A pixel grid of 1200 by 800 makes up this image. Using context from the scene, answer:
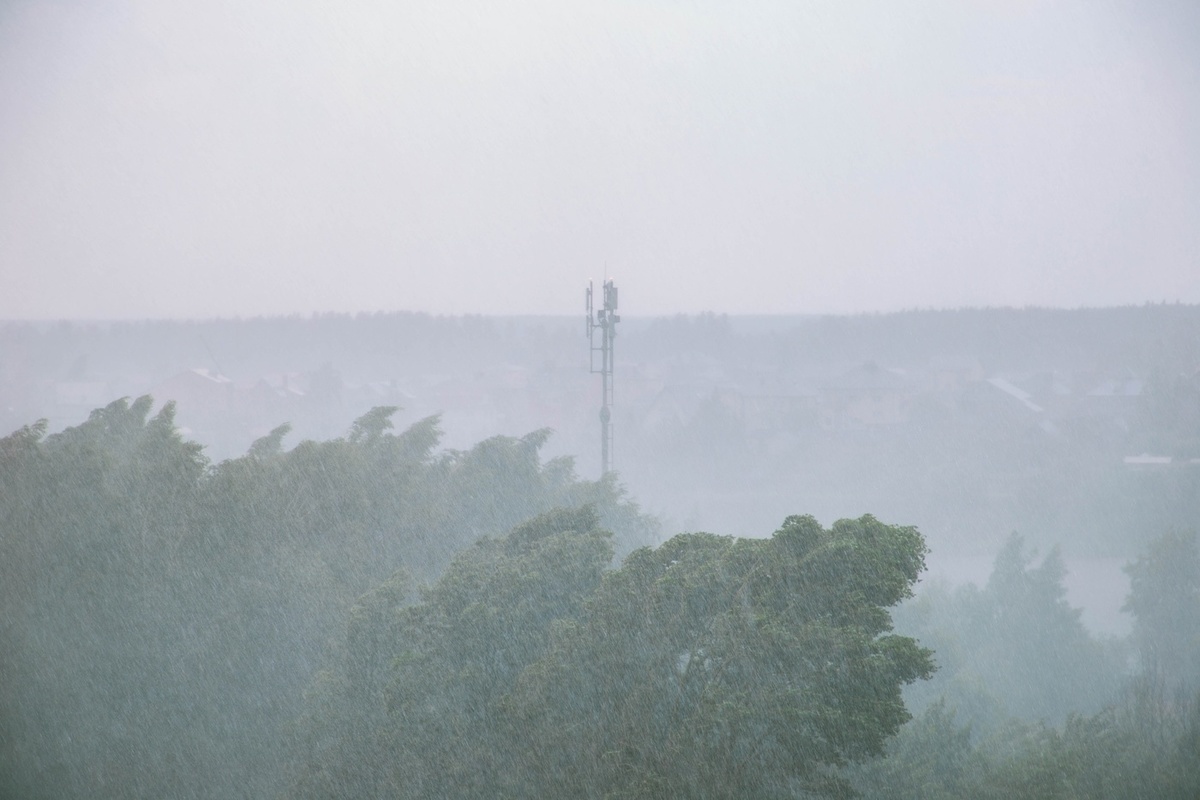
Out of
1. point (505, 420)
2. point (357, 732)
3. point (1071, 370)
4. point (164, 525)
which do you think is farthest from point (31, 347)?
point (1071, 370)

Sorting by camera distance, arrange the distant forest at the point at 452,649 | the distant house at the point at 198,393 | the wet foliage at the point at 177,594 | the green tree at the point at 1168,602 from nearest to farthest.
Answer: the distant forest at the point at 452,649
the wet foliage at the point at 177,594
the green tree at the point at 1168,602
the distant house at the point at 198,393

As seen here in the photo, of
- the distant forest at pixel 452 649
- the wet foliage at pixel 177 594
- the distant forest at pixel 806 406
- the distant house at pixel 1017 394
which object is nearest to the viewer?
the distant forest at pixel 452 649

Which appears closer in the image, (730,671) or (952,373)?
(730,671)

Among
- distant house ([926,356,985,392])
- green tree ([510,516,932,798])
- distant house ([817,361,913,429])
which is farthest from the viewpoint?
distant house ([926,356,985,392])

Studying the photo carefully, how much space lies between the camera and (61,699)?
405 inches

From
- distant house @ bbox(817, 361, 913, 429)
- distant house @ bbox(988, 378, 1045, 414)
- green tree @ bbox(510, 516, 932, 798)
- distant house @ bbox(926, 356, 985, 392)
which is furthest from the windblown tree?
distant house @ bbox(926, 356, 985, 392)

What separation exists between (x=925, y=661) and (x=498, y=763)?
124 inches

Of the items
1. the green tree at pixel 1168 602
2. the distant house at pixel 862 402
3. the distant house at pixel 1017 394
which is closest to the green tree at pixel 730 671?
the green tree at pixel 1168 602

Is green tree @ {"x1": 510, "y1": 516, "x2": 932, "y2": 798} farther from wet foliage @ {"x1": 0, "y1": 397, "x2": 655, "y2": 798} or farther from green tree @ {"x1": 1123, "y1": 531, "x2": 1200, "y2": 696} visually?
green tree @ {"x1": 1123, "y1": 531, "x2": 1200, "y2": 696}

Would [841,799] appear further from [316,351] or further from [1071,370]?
[316,351]

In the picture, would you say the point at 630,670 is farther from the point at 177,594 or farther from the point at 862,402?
the point at 862,402

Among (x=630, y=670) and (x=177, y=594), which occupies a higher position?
(x=630, y=670)

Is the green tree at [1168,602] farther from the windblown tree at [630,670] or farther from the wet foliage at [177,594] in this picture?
the windblown tree at [630,670]

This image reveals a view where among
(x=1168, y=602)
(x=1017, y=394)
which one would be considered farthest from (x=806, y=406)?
(x=1168, y=602)
